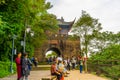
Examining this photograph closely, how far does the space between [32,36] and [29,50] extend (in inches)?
94.9

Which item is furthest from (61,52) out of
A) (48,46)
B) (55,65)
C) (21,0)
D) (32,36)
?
(55,65)

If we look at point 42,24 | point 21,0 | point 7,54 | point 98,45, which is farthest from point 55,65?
point 98,45

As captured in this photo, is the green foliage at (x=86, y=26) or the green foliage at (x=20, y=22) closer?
the green foliage at (x=20, y=22)

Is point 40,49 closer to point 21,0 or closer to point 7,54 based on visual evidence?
point 7,54

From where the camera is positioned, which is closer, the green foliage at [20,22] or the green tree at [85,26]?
the green foliage at [20,22]

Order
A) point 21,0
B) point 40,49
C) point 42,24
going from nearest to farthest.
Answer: point 21,0 → point 42,24 → point 40,49

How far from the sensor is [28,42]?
5172 centimetres

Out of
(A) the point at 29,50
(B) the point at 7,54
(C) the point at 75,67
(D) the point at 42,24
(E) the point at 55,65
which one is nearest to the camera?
(E) the point at 55,65

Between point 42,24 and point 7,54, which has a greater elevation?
point 42,24

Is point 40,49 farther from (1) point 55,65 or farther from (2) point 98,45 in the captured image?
(1) point 55,65

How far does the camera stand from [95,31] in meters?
55.5

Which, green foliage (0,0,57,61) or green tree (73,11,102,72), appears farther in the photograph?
green tree (73,11,102,72)

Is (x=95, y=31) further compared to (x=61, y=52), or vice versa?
(x=61, y=52)

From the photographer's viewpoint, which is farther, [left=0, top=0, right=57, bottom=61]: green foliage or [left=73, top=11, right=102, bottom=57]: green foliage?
[left=73, top=11, right=102, bottom=57]: green foliage
